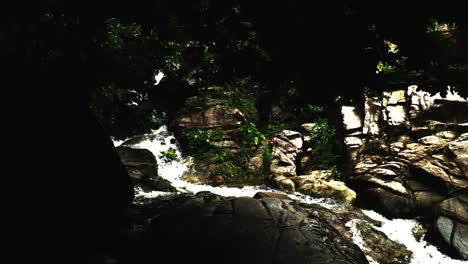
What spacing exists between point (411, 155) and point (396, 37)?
7.32 meters

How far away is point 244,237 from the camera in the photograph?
300 centimetres

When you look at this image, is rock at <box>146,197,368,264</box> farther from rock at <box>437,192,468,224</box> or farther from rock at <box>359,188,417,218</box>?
rock at <box>437,192,468,224</box>

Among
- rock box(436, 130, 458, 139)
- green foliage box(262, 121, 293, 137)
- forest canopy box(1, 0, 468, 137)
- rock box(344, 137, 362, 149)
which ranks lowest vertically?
rock box(344, 137, 362, 149)

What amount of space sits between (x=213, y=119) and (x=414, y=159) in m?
7.42

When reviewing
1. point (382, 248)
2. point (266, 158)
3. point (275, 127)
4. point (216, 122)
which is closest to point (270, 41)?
point (382, 248)

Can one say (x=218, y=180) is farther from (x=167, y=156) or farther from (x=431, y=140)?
(x=431, y=140)

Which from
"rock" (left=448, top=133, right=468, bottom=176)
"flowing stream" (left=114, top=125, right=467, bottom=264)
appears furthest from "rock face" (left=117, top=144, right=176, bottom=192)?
"rock" (left=448, top=133, right=468, bottom=176)

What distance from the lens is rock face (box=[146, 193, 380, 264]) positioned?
2637 millimetres

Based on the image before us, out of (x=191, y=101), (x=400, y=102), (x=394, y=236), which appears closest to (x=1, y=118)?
(x=394, y=236)

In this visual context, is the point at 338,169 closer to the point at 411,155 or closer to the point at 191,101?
the point at 411,155

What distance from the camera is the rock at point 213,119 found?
1030cm

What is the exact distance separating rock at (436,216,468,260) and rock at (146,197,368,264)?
2.82 metres

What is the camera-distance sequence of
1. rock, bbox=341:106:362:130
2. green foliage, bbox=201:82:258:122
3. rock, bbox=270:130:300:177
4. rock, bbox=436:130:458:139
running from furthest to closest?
green foliage, bbox=201:82:258:122 → rock, bbox=341:106:362:130 → rock, bbox=270:130:300:177 → rock, bbox=436:130:458:139

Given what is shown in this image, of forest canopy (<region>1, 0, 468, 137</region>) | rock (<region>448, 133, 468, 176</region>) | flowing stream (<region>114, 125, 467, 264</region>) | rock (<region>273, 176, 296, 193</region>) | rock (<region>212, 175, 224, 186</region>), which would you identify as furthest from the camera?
rock (<region>212, 175, 224, 186</region>)
